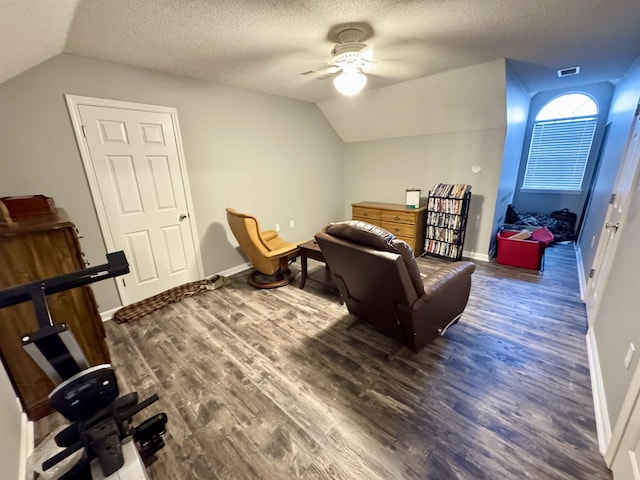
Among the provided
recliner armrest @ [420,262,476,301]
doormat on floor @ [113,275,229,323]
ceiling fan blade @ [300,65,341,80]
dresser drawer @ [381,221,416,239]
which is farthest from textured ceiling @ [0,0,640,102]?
doormat on floor @ [113,275,229,323]

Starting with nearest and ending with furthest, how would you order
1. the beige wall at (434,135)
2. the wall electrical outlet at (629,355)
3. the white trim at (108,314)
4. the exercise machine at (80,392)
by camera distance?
the exercise machine at (80,392) < the wall electrical outlet at (629,355) < the white trim at (108,314) < the beige wall at (434,135)

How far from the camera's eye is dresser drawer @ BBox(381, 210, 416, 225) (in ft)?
12.5

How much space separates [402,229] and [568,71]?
8.19 feet

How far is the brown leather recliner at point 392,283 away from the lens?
1.61 m

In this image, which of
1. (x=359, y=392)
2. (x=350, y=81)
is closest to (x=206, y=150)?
(x=350, y=81)

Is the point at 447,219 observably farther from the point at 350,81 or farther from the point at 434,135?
the point at 350,81

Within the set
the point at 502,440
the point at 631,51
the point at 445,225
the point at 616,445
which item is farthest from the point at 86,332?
the point at 631,51

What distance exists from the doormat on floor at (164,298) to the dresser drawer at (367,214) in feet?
7.57

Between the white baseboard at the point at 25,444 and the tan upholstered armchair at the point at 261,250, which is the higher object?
the tan upholstered armchair at the point at 261,250

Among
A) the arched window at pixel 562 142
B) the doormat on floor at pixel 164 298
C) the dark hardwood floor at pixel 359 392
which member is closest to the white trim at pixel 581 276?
the dark hardwood floor at pixel 359 392

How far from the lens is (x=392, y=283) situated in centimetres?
163

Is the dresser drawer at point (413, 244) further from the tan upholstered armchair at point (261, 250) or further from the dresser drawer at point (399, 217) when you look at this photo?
the tan upholstered armchair at point (261, 250)

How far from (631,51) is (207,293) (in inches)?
191

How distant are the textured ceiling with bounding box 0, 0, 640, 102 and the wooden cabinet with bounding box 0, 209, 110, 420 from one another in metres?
1.03
